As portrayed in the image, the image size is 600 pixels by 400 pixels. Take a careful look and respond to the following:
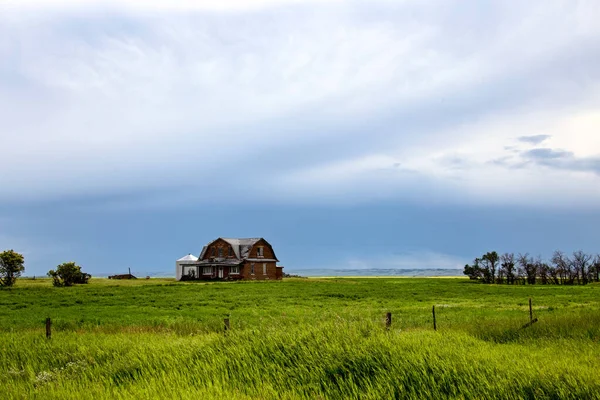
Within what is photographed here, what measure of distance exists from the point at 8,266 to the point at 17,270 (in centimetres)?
122

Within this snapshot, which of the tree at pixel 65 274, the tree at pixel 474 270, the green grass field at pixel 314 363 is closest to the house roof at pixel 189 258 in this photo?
the tree at pixel 65 274

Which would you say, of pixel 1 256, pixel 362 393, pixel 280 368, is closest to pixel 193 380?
pixel 280 368

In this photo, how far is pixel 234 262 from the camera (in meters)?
93.9

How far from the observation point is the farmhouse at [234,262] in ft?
309

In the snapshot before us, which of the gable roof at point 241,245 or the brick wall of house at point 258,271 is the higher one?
the gable roof at point 241,245

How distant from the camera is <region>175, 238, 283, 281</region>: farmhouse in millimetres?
94188

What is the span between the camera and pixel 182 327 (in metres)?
25.3

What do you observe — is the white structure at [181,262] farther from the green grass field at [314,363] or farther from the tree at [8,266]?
the green grass field at [314,363]

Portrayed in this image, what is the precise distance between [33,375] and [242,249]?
81.2 meters

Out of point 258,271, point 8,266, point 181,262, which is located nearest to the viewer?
point 8,266

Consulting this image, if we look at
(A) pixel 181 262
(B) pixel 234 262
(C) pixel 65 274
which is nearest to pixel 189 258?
(A) pixel 181 262

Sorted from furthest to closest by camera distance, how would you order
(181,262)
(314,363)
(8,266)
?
1. (181,262)
2. (8,266)
3. (314,363)

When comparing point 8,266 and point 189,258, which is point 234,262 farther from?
point 8,266

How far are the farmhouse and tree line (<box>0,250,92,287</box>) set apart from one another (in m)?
26.6
